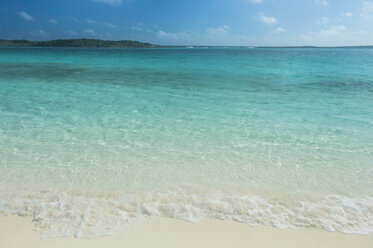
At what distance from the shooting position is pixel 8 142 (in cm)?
552

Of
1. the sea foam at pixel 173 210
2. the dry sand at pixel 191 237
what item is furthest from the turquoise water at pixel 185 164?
the dry sand at pixel 191 237

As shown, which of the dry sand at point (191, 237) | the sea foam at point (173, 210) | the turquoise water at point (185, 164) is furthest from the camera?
the turquoise water at point (185, 164)

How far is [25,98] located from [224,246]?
10.7m

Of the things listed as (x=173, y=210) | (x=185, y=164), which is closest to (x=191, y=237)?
(x=173, y=210)

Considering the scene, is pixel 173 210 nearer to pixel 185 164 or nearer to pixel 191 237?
pixel 191 237

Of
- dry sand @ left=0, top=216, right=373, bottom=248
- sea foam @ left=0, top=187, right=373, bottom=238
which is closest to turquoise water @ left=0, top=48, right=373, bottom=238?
sea foam @ left=0, top=187, right=373, bottom=238

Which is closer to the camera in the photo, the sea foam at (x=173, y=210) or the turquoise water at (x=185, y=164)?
the sea foam at (x=173, y=210)

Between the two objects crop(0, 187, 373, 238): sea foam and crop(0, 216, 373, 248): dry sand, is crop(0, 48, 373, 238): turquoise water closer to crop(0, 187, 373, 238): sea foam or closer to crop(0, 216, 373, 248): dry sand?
crop(0, 187, 373, 238): sea foam

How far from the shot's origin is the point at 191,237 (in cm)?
297

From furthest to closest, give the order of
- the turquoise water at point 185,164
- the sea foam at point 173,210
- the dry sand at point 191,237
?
the turquoise water at point 185,164, the sea foam at point 173,210, the dry sand at point 191,237

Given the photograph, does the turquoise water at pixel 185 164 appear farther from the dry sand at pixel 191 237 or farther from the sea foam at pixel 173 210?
the dry sand at pixel 191 237

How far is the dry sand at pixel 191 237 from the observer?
2.84 m

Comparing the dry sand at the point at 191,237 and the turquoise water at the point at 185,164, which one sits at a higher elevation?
the turquoise water at the point at 185,164

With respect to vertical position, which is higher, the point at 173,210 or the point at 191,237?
the point at 173,210
